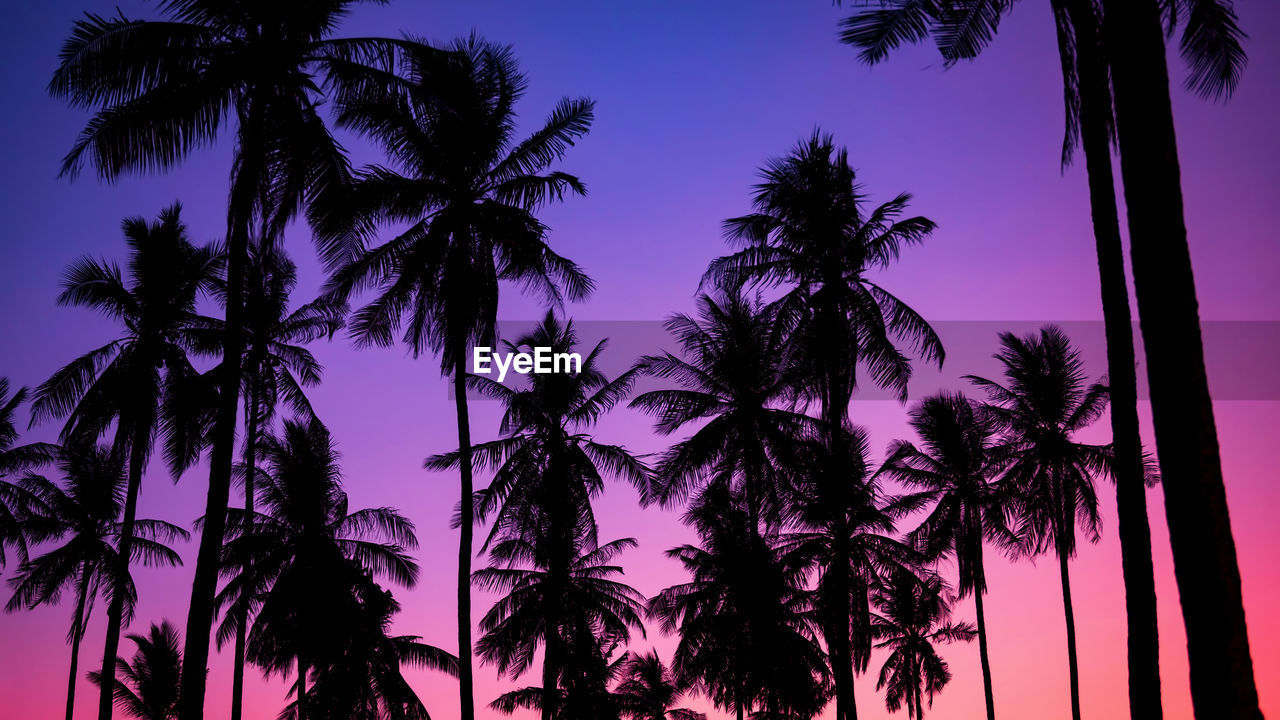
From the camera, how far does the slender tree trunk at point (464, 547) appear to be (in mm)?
16953

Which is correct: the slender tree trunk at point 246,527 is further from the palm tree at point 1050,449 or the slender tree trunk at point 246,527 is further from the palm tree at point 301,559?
the palm tree at point 1050,449

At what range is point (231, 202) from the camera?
14000 mm

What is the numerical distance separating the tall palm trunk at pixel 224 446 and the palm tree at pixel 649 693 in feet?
68.1

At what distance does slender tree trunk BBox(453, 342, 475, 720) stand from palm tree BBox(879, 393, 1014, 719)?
17.2m

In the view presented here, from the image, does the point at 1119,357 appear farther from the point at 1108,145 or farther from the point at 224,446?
the point at 224,446

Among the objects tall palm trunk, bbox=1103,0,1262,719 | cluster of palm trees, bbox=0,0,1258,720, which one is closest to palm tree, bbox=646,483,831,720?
cluster of palm trees, bbox=0,0,1258,720

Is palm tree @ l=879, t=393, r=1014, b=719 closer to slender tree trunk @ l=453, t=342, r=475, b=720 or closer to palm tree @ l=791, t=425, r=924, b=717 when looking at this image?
palm tree @ l=791, t=425, r=924, b=717

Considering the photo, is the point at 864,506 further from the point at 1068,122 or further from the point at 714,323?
the point at 1068,122

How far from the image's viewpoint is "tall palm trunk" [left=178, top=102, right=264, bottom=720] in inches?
484

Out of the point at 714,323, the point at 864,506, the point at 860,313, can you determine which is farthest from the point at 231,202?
the point at 864,506

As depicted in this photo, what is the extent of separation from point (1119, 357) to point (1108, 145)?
8.63 feet

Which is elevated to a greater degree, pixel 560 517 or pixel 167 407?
pixel 167 407

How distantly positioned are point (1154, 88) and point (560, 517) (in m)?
20.6

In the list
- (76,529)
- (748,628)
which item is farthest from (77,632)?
(748,628)
